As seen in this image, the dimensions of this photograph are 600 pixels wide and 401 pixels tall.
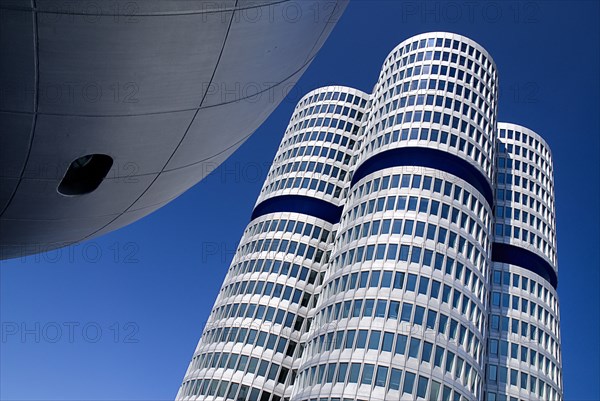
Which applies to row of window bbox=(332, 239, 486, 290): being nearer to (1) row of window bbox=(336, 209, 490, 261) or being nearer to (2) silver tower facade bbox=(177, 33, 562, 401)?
(2) silver tower facade bbox=(177, 33, 562, 401)

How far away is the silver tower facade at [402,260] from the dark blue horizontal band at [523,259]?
15cm

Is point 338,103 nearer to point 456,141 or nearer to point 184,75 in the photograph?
point 456,141

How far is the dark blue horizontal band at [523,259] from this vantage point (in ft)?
193

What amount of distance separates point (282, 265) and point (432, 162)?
19363 mm

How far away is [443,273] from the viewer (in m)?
45.8

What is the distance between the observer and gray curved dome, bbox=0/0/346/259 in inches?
209

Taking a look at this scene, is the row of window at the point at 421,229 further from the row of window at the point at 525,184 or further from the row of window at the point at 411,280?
the row of window at the point at 525,184

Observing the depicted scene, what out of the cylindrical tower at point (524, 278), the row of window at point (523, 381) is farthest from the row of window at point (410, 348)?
the cylindrical tower at point (524, 278)

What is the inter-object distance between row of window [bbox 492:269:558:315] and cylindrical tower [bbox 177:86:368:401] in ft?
61.3

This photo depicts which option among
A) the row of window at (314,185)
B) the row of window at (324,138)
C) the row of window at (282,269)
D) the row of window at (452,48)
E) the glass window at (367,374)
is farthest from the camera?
the row of window at (324,138)

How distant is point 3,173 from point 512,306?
55501 millimetres

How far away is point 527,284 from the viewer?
5656cm

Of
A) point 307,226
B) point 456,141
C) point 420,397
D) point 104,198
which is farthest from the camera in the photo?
point 307,226

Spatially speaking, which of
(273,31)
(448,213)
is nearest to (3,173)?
(273,31)
